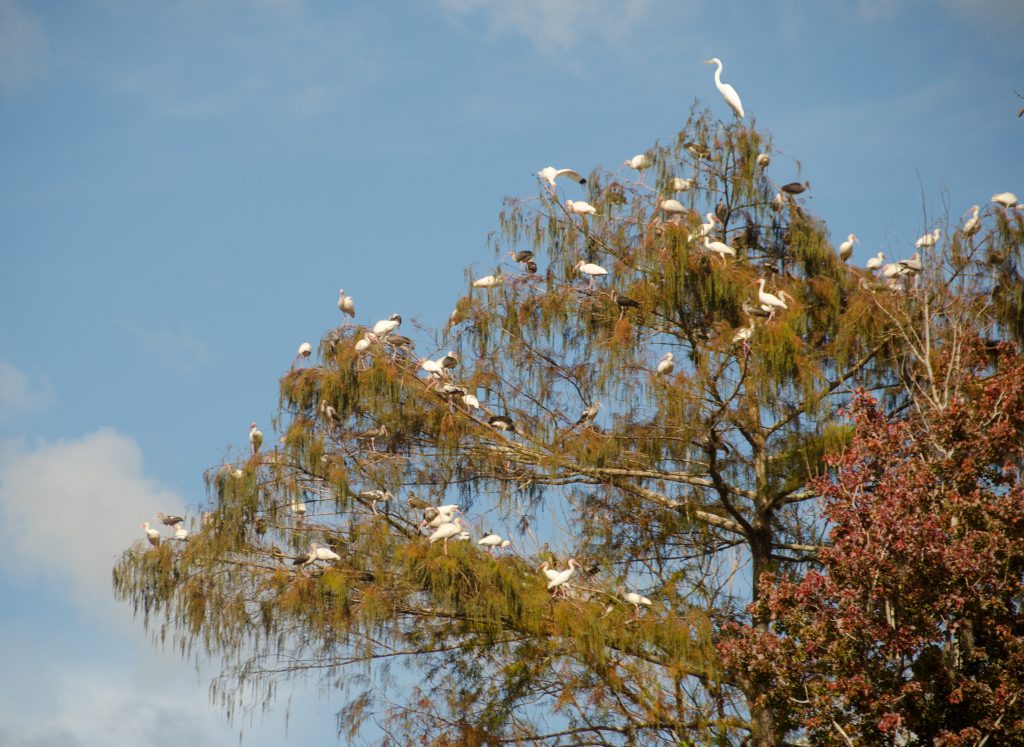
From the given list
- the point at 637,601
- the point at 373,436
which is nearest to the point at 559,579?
the point at 637,601

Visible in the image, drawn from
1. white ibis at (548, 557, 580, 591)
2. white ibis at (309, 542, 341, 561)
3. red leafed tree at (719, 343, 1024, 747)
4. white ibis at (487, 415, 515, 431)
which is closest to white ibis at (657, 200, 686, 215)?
white ibis at (487, 415, 515, 431)

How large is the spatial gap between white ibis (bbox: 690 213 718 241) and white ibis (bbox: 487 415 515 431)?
1401 millimetres

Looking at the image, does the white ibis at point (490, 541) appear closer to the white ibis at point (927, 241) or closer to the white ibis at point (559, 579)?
the white ibis at point (559, 579)

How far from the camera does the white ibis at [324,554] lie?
295 inches

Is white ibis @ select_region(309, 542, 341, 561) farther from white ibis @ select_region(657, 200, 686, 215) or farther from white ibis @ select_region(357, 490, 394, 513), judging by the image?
white ibis @ select_region(657, 200, 686, 215)

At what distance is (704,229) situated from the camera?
8305 millimetres

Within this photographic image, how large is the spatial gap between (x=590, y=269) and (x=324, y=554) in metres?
2.19

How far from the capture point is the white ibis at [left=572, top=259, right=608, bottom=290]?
8336 mm

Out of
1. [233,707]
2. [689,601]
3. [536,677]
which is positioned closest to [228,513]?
[233,707]

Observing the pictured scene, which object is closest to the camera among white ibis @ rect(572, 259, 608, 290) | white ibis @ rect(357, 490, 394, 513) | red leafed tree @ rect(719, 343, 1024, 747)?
red leafed tree @ rect(719, 343, 1024, 747)

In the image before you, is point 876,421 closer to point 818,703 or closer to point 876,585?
point 876,585

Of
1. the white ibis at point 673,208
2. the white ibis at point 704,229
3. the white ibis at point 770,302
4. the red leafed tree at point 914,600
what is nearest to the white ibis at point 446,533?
the red leafed tree at point 914,600

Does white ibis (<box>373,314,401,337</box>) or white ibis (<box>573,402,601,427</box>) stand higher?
white ibis (<box>373,314,401,337</box>)

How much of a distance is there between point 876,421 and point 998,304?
5.19ft
